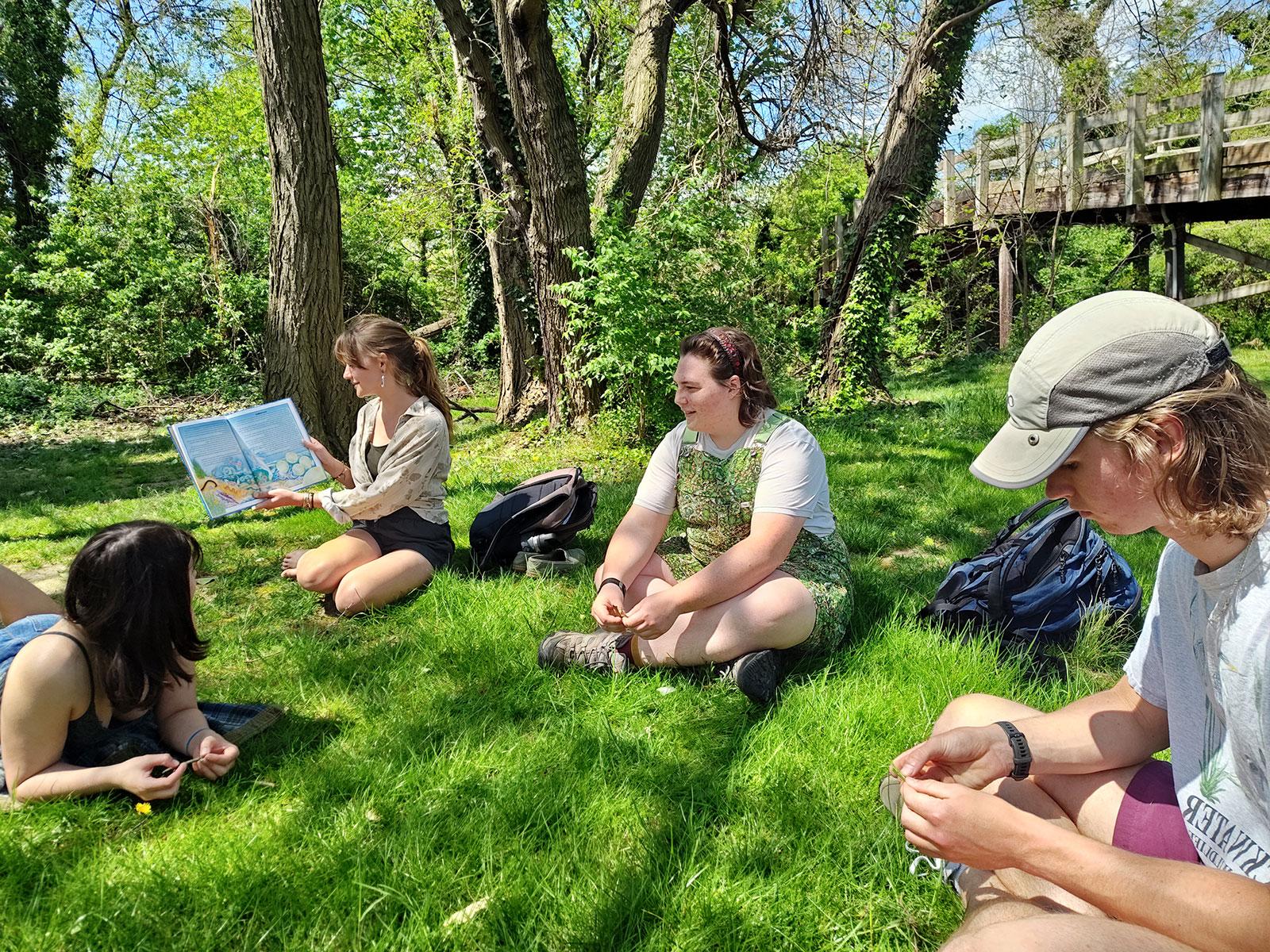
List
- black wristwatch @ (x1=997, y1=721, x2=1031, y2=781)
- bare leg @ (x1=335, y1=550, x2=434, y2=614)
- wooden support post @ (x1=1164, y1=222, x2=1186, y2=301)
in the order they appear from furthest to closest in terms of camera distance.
→ wooden support post @ (x1=1164, y1=222, x2=1186, y2=301) < bare leg @ (x1=335, y1=550, x2=434, y2=614) < black wristwatch @ (x1=997, y1=721, x2=1031, y2=781)

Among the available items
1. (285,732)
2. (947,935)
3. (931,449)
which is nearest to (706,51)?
(931,449)

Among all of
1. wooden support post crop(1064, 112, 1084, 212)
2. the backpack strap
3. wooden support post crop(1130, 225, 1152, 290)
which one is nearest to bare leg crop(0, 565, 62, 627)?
the backpack strap

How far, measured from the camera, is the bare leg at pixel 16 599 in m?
2.88

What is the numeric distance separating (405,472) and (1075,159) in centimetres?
1219

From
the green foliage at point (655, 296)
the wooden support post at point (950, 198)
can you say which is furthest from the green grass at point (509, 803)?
the wooden support post at point (950, 198)

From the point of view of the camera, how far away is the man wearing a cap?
1361 mm

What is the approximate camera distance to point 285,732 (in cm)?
294

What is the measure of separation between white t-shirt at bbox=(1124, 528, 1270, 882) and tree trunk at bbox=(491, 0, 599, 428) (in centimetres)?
633

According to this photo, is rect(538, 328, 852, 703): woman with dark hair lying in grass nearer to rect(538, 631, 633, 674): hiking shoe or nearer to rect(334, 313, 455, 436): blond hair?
rect(538, 631, 633, 674): hiking shoe

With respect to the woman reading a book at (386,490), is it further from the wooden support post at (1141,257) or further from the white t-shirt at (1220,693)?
the wooden support post at (1141,257)

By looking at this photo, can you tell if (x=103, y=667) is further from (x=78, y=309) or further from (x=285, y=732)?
(x=78, y=309)

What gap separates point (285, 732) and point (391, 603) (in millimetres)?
1148

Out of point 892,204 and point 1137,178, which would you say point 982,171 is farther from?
point 892,204

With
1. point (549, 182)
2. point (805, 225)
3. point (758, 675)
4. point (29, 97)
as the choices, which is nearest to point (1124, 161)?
point (805, 225)
